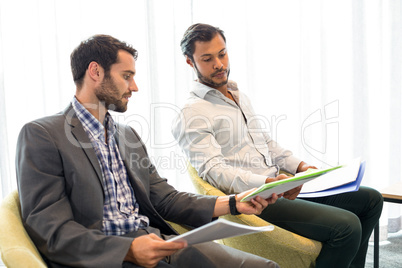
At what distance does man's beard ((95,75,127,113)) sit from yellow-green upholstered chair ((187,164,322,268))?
0.55 metres

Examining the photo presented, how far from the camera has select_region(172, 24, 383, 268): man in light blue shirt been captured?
1.71 meters

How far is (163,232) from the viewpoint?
5.14ft

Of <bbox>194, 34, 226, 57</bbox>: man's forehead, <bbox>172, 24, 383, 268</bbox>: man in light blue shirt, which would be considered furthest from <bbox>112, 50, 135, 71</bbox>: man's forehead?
<bbox>194, 34, 226, 57</bbox>: man's forehead

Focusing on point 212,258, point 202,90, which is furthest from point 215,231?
point 202,90

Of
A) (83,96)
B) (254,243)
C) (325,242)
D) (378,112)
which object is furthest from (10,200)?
(378,112)

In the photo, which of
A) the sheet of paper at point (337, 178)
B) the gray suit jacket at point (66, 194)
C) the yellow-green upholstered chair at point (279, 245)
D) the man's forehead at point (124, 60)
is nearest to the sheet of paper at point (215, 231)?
the gray suit jacket at point (66, 194)

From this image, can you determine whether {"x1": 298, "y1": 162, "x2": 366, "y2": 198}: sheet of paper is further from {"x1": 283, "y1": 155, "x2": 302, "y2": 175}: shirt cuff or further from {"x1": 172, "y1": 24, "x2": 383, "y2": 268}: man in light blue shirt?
{"x1": 283, "y1": 155, "x2": 302, "y2": 175}: shirt cuff

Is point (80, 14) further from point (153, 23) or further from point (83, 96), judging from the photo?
point (83, 96)

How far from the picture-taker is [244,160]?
6.56ft

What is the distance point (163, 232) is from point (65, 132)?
52 centimetres

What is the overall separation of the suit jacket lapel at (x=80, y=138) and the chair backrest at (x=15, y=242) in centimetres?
27

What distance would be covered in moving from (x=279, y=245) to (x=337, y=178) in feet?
1.15

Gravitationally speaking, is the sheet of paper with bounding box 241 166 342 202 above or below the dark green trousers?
above

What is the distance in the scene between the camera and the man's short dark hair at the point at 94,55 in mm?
1489
